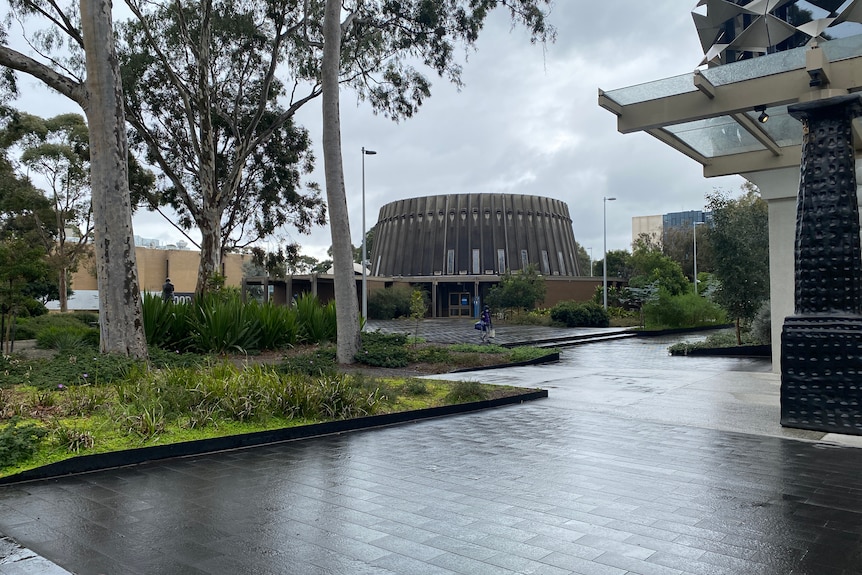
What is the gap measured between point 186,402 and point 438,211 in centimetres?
5320

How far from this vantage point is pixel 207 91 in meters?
23.5

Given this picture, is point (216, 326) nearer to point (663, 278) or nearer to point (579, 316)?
point (579, 316)

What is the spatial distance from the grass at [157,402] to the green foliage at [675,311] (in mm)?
25464

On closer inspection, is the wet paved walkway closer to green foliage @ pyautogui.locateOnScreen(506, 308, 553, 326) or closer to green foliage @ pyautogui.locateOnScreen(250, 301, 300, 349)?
green foliage @ pyautogui.locateOnScreen(250, 301, 300, 349)

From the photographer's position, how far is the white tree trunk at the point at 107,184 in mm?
12000

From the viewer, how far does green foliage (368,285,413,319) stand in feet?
143

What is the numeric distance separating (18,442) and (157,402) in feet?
5.67

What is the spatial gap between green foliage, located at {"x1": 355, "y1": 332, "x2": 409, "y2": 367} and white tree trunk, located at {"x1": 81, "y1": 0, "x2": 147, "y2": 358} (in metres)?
4.77

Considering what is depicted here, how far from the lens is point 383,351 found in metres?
15.2

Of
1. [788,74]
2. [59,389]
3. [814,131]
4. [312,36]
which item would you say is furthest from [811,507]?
[312,36]

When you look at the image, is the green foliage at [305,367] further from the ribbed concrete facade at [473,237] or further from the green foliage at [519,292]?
the ribbed concrete facade at [473,237]

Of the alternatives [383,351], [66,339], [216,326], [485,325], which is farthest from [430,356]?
[66,339]

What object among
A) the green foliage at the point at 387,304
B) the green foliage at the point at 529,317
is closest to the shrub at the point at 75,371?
the green foliage at the point at 529,317

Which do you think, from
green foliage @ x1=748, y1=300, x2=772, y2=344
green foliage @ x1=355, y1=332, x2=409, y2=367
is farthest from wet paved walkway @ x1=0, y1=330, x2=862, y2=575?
green foliage @ x1=748, y1=300, x2=772, y2=344
